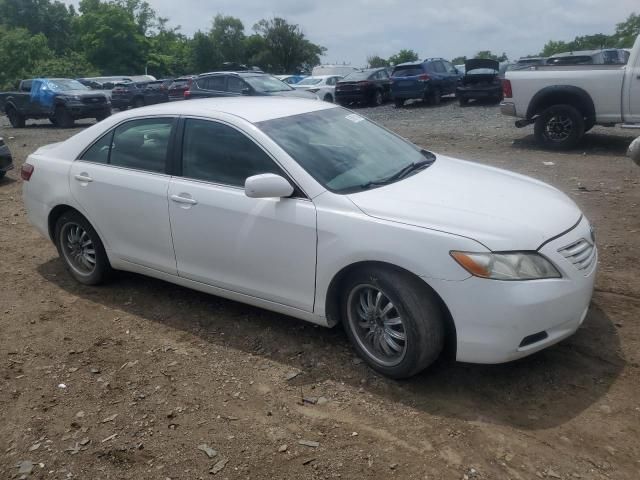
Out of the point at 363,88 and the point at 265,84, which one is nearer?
the point at 265,84

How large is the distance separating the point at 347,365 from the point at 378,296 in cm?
57

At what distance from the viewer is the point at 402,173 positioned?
4125 millimetres

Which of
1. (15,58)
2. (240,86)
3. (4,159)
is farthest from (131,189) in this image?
(15,58)

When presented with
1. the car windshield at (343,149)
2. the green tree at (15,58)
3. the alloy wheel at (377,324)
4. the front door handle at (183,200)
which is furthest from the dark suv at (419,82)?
the green tree at (15,58)

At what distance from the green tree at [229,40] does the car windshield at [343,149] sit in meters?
64.9

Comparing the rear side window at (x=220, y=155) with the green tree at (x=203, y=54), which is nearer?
the rear side window at (x=220, y=155)

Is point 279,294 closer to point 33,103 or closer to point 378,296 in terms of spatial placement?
point 378,296

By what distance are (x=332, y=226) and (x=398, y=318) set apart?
26.1 inches

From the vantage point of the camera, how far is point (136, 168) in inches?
183

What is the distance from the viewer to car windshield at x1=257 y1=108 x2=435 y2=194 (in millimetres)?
3887

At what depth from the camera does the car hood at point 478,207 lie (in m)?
3.28

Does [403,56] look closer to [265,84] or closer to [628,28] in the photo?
[628,28]

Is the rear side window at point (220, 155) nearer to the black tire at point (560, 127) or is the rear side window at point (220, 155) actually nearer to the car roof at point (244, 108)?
the car roof at point (244, 108)

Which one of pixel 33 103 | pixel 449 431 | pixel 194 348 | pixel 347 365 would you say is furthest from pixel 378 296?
pixel 33 103
